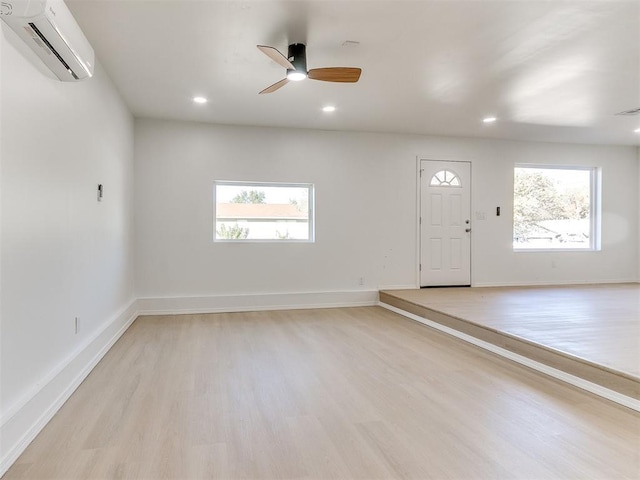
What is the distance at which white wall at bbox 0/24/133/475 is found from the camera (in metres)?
1.93

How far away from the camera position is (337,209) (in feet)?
19.5

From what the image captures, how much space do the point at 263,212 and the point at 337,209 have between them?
1.09 metres

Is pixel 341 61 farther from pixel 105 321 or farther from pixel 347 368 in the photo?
pixel 105 321

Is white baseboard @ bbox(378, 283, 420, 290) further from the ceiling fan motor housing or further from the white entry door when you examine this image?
the ceiling fan motor housing

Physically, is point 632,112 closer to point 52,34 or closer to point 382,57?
point 382,57

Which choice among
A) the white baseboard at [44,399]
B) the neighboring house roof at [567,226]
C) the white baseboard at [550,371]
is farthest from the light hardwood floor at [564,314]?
the white baseboard at [44,399]

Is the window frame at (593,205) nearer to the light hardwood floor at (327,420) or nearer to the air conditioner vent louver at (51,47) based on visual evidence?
the light hardwood floor at (327,420)

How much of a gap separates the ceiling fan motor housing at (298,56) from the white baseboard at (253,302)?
335 centimetres

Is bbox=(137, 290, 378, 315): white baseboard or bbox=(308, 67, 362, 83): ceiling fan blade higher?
bbox=(308, 67, 362, 83): ceiling fan blade

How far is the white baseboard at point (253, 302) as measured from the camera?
531 centimetres

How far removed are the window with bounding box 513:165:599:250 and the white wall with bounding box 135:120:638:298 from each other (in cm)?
19

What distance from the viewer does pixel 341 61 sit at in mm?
3486

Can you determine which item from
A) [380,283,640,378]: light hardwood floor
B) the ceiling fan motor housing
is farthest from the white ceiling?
[380,283,640,378]: light hardwood floor

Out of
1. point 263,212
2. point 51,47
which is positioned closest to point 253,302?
point 263,212
